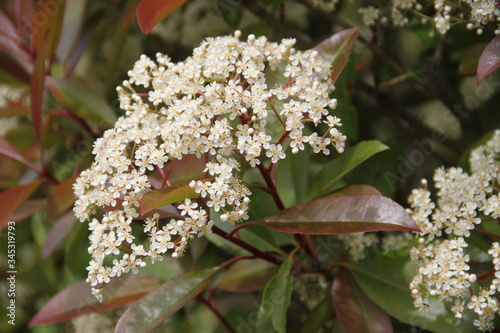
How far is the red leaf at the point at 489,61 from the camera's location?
1.20m

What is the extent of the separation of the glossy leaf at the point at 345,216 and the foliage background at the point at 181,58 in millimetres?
205

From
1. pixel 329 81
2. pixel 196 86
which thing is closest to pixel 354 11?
pixel 329 81

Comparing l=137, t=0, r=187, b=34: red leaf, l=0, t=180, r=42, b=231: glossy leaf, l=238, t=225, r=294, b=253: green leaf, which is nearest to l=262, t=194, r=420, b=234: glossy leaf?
l=238, t=225, r=294, b=253: green leaf

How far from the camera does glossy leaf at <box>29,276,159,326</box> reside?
1449mm

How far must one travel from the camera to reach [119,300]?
56.7 inches

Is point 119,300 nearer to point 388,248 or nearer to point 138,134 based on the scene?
point 138,134

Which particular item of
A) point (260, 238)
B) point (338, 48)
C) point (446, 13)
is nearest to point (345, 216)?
point (260, 238)

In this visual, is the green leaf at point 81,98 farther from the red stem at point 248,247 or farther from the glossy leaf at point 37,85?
the red stem at point 248,247

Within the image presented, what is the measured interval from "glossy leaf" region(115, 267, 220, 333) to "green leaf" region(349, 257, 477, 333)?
1.26 ft

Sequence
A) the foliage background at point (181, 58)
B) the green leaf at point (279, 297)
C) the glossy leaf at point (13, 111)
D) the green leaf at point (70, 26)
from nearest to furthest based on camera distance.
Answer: the green leaf at point (279, 297) → the foliage background at point (181, 58) → the glossy leaf at point (13, 111) → the green leaf at point (70, 26)

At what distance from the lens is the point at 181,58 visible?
2357 mm

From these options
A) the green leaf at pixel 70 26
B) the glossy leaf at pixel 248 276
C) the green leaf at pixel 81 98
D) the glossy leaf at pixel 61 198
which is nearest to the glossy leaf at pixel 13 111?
the green leaf at pixel 81 98

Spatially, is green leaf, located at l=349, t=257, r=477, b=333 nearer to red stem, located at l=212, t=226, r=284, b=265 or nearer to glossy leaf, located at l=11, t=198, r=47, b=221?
red stem, located at l=212, t=226, r=284, b=265

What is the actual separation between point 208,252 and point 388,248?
1.96 ft
